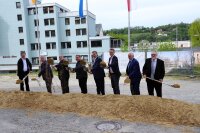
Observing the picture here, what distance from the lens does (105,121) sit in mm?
7398

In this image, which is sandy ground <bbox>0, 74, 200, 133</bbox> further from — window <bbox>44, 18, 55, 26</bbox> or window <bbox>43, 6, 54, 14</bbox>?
window <bbox>43, 6, 54, 14</bbox>

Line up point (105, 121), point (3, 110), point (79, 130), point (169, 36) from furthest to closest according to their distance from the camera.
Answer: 1. point (169, 36)
2. point (3, 110)
3. point (105, 121)
4. point (79, 130)

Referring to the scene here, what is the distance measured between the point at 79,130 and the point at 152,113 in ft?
6.01

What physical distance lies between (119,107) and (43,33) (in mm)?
53643

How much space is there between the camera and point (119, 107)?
7930 millimetres

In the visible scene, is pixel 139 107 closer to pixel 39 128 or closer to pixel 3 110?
pixel 39 128

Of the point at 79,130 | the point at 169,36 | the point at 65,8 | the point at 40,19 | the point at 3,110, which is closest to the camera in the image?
the point at 79,130

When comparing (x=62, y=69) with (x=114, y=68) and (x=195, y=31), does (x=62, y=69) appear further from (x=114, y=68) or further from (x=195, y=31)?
(x=195, y=31)

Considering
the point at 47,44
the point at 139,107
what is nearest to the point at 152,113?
the point at 139,107

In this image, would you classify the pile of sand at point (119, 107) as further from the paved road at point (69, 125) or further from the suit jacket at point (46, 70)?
the suit jacket at point (46, 70)

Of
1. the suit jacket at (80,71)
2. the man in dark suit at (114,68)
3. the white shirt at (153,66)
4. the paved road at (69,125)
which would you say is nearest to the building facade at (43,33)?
the suit jacket at (80,71)

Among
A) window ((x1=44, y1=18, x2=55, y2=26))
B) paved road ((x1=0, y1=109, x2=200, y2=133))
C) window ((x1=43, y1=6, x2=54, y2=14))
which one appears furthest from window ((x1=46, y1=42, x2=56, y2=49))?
paved road ((x1=0, y1=109, x2=200, y2=133))

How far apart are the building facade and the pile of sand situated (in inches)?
1966

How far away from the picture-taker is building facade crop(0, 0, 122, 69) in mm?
59188
